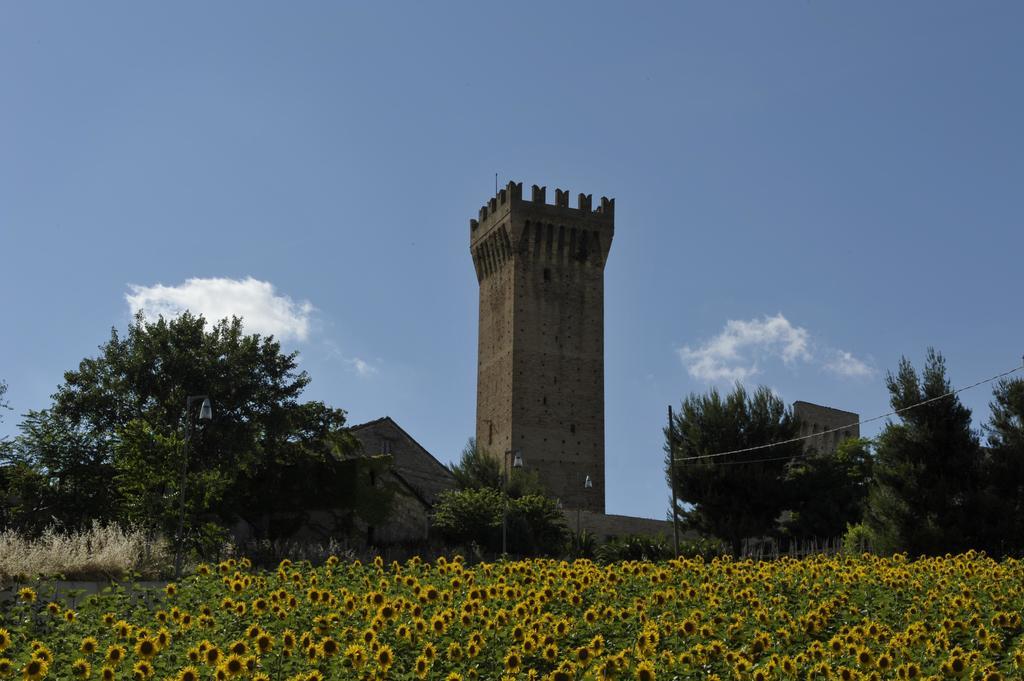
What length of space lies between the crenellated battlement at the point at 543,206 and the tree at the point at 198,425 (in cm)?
2875

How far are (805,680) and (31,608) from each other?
28.9 ft

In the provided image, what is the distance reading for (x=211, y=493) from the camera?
3338 cm

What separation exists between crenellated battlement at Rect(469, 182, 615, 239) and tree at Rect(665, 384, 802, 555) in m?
25.2

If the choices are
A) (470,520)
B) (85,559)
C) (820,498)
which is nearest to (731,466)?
(820,498)

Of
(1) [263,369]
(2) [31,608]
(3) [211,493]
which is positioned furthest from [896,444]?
→ (2) [31,608]

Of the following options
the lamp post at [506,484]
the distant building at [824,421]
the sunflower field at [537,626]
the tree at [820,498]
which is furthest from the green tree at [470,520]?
the distant building at [824,421]

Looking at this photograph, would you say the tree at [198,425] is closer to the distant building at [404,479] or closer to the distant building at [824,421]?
the distant building at [404,479]

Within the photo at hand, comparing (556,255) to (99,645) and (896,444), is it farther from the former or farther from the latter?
(99,645)

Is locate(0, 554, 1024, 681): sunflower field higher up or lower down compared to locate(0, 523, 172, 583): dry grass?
lower down

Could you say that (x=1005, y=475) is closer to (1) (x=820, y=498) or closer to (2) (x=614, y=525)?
(1) (x=820, y=498)

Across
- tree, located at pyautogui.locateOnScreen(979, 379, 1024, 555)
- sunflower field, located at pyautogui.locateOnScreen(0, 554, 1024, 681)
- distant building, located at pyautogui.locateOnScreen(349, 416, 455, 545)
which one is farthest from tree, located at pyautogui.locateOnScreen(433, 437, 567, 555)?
sunflower field, located at pyautogui.locateOnScreen(0, 554, 1024, 681)

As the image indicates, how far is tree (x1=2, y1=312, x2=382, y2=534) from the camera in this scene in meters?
38.9

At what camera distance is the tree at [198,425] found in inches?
1532

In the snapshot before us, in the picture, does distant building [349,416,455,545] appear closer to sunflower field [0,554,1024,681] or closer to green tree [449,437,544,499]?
green tree [449,437,544,499]
